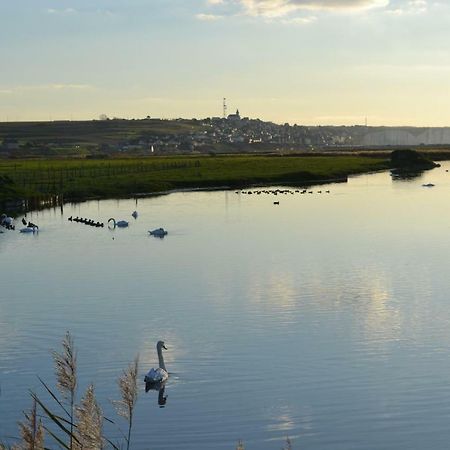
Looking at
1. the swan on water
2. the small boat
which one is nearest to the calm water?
the small boat

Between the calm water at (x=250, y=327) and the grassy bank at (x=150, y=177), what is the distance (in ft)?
91.0

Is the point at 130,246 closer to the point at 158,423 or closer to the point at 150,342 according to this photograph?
the point at 150,342

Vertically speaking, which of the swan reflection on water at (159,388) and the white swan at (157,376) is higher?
the white swan at (157,376)

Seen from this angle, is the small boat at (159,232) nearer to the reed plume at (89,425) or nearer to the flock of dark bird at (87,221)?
the flock of dark bird at (87,221)

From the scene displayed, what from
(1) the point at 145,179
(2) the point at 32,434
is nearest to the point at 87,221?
(1) the point at 145,179

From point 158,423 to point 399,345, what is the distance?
8.42m

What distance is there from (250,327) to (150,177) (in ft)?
234

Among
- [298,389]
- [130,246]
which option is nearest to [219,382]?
[298,389]

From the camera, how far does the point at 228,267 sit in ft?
124

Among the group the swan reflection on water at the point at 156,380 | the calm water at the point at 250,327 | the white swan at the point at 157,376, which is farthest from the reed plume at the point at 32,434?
the white swan at the point at 157,376

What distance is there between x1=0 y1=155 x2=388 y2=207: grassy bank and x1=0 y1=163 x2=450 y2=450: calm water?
27.7 m

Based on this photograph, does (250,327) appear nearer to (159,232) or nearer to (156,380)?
(156,380)

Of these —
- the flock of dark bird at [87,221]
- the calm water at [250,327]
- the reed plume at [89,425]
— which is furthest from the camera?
the flock of dark bird at [87,221]

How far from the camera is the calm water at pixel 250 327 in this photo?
1812 centimetres
